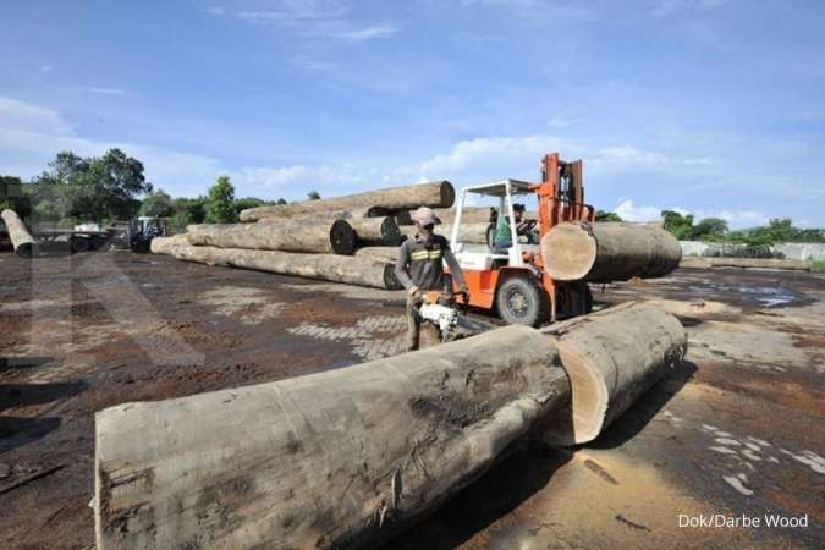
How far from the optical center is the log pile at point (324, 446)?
1.76m

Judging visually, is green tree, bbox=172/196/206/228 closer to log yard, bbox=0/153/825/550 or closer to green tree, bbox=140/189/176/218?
green tree, bbox=140/189/176/218

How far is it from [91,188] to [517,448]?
6022cm

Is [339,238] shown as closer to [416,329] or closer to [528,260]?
[528,260]

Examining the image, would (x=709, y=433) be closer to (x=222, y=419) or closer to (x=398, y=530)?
(x=398, y=530)

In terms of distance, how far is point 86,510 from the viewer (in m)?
2.76

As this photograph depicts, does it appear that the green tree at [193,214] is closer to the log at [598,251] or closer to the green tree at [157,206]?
the green tree at [157,206]

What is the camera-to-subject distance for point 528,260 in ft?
24.3

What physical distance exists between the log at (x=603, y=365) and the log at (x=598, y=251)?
172 cm

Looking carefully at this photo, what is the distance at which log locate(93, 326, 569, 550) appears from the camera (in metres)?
1.75

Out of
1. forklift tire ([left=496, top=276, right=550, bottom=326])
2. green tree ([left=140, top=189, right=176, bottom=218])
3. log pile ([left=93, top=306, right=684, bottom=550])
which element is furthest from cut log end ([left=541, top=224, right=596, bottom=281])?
green tree ([left=140, top=189, right=176, bottom=218])

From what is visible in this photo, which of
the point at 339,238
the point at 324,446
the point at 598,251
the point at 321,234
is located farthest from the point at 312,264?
the point at 324,446

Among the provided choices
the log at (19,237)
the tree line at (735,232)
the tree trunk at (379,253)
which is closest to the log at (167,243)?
the log at (19,237)

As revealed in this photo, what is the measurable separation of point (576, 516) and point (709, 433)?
6.13ft

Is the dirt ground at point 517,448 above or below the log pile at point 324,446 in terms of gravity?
below
